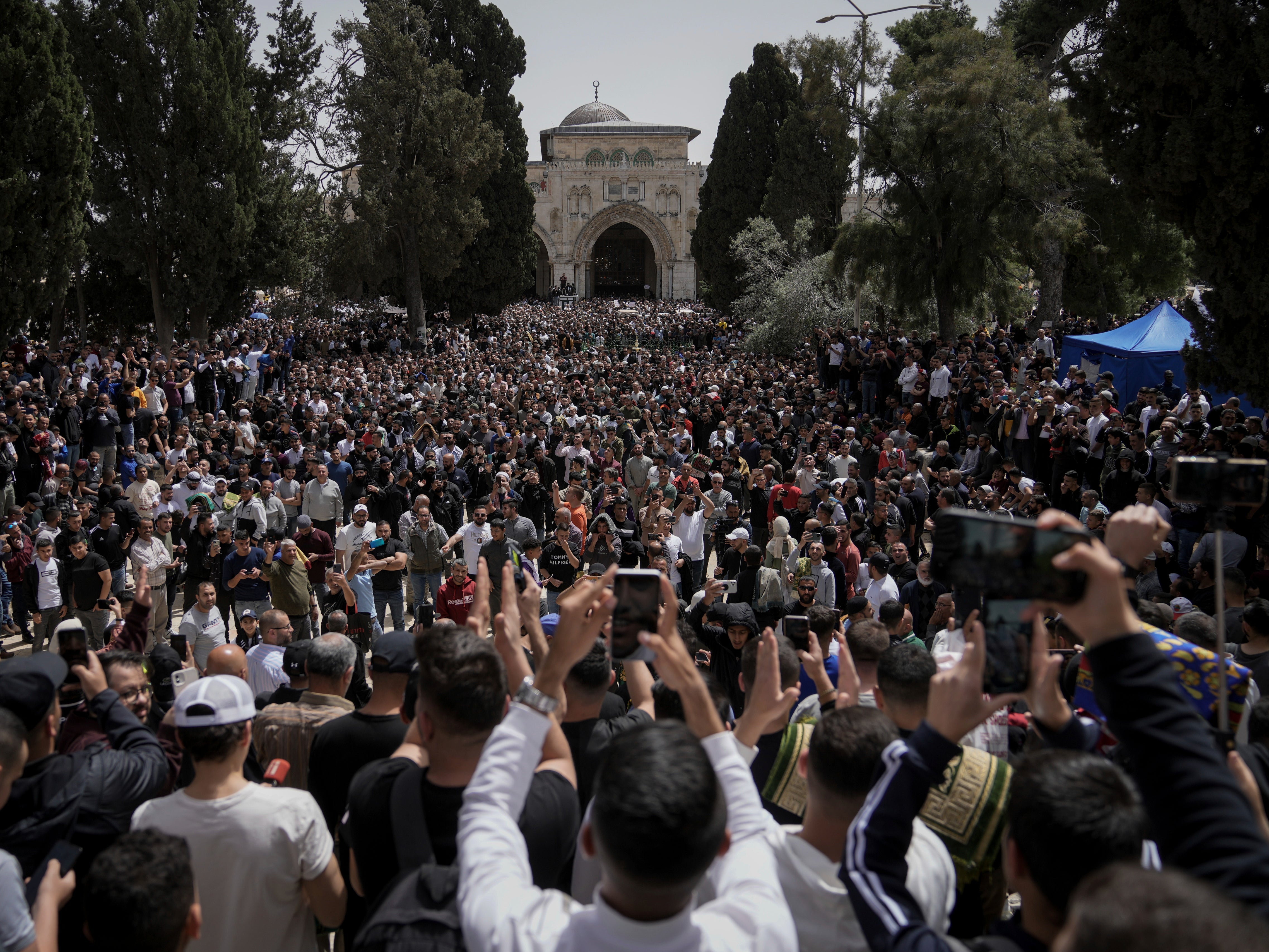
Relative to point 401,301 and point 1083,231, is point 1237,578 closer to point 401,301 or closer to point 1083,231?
point 1083,231

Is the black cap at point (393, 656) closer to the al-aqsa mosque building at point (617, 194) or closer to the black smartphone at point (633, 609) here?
the black smartphone at point (633, 609)

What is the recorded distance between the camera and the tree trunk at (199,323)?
24734mm

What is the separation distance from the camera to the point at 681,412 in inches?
674

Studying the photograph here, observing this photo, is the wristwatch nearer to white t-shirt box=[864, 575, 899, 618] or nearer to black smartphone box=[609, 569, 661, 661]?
black smartphone box=[609, 569, 661, 661]

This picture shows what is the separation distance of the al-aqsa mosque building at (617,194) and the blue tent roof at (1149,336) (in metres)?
47.2

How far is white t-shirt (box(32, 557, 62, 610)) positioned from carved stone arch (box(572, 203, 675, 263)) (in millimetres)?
57040

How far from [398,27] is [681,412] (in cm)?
2073

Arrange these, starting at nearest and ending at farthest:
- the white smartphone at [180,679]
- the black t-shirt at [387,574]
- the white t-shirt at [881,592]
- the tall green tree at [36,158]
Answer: the white smartphone at [180,679] → the white t-shirt at [881,592] → the black t-shirt at [387,574] → the tall green tree at [36,158]

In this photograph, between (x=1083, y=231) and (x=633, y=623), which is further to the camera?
(x=1083, y=231)

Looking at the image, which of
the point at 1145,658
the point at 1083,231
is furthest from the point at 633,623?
the point at 1083,231

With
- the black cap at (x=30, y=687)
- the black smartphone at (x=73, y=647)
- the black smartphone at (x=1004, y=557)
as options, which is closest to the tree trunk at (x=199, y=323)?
the black smartphone at (x=73, y=647)

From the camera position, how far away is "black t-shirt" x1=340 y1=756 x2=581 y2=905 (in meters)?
2.34

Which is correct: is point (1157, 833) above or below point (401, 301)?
below

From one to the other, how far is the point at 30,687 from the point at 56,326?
24.2m
